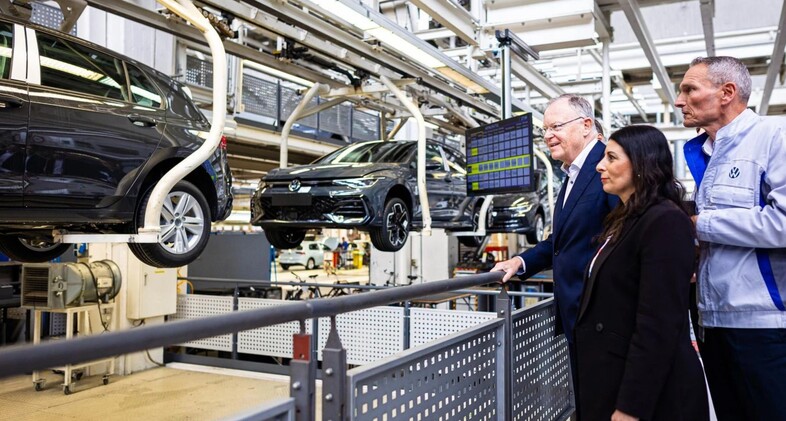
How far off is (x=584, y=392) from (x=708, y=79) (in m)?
1.04

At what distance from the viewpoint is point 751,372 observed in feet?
5.71

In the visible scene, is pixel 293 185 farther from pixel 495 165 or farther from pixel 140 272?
pixel 140 272

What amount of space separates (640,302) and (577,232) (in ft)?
2.07

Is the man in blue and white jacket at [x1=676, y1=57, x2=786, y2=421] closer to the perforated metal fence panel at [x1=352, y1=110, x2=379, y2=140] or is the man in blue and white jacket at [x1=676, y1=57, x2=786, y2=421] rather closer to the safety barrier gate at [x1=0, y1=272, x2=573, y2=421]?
the safety barrier gate at [x1=0, y1=272, x2=573, y2=421]

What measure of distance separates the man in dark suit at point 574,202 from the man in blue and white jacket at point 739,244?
39cm

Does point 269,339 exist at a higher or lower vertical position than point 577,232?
lower

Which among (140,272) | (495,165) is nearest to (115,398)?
(140,272)

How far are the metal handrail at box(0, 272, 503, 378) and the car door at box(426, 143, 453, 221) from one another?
16.4 ft

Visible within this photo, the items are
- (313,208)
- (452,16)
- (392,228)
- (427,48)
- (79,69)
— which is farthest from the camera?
(392,228)

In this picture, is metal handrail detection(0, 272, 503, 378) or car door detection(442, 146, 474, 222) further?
car door detection(442, 146, 474, 222)

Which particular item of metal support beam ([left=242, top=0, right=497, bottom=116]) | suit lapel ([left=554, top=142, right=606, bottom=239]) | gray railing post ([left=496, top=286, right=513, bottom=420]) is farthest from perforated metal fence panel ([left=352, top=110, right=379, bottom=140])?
suit lapel ([left=554, top=142, right=606, bottom=239])

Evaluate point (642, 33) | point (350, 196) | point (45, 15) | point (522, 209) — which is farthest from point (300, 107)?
point (522, 209)

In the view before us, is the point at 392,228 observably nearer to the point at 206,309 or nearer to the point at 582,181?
the point at 206,309

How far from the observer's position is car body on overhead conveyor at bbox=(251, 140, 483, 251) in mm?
5473
